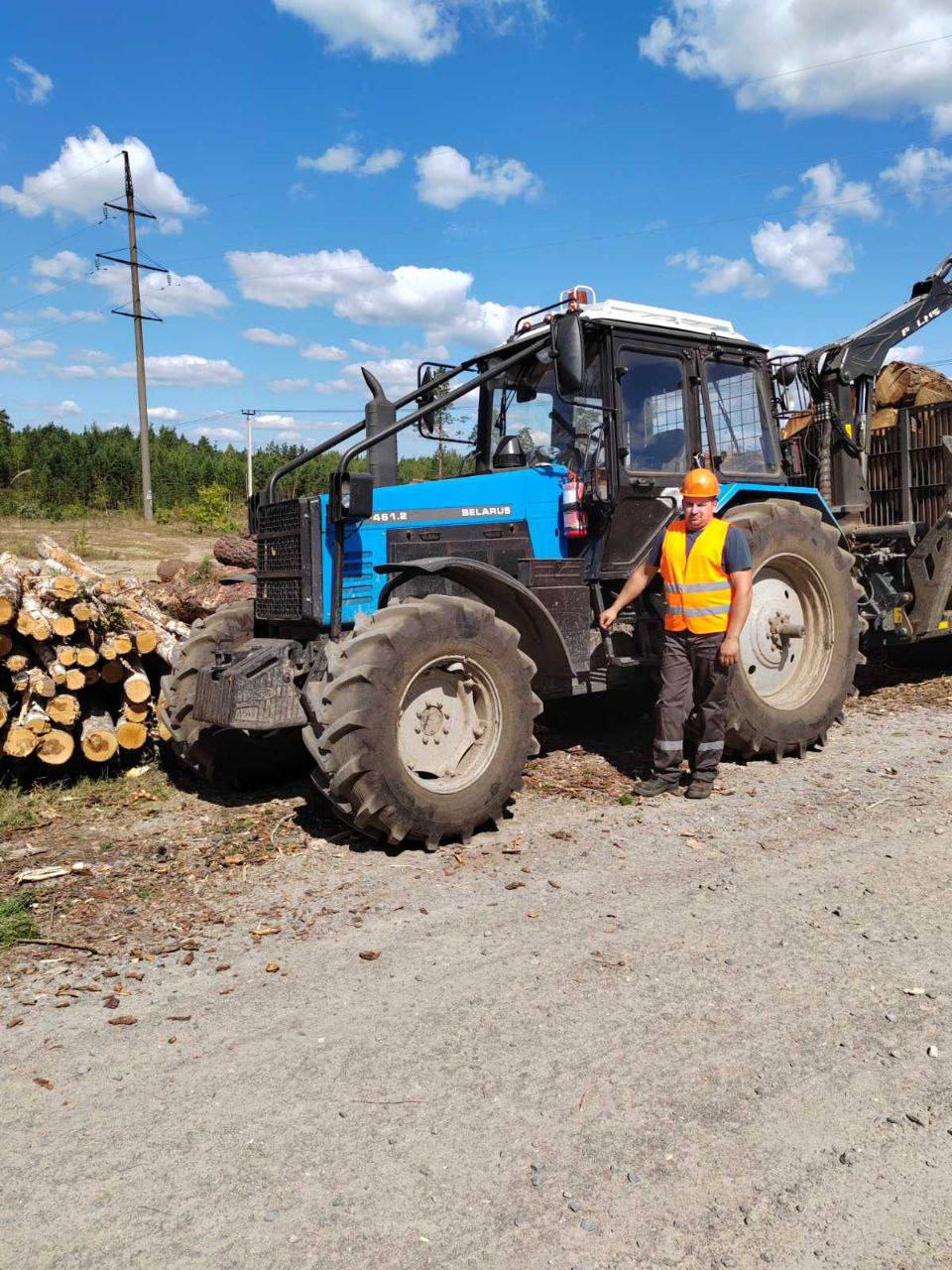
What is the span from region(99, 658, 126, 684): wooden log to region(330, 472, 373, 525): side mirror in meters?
2.15

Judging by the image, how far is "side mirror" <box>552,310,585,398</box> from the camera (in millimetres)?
5172

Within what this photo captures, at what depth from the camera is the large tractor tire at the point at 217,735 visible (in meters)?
5.98

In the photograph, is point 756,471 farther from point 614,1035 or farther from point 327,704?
point 614,1035

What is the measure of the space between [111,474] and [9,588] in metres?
44.7

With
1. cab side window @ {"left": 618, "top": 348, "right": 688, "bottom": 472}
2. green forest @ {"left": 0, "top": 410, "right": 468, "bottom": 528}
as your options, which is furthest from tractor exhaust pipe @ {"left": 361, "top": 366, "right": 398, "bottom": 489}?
green forest @ {"left": 0, "top": 410, "right": 468, "bottom": 528}

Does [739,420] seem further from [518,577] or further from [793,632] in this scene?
[518,577]

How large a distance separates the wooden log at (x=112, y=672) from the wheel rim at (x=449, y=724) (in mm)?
2513

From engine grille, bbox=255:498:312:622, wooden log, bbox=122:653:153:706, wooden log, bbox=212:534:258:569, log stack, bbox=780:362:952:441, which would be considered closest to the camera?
engine grille, bbox=255:498:312:622

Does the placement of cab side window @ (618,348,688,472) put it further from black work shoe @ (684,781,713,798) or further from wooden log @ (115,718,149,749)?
wooden log @ (115,718,149,749)

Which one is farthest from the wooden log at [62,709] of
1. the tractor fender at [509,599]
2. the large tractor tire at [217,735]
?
the tractor fender at [509,599]

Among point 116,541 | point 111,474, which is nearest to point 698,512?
point 116,541

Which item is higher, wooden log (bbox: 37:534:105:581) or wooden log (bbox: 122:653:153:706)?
wooden log (bbox: 37:534:105:581)

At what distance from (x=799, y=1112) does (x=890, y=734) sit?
486 centimetres

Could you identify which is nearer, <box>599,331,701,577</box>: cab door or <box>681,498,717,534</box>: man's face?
<box>681,498,717,534</box>: man's face
